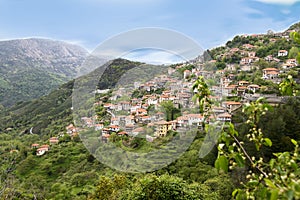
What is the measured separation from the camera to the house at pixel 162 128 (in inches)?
253

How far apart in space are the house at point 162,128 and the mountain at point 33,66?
151 feet

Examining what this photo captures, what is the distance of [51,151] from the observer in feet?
57.0

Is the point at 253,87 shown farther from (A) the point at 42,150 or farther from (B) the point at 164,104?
(A) the point at 42,150

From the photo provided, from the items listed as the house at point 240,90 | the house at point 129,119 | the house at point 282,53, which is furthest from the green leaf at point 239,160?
the house at point 282,53

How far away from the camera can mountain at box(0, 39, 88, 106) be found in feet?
174

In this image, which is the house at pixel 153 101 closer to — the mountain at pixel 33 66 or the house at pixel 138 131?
the house at pixel 138 131

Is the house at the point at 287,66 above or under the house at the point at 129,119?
above

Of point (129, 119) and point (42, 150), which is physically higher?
point (129, 119)

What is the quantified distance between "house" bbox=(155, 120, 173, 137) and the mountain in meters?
45.9

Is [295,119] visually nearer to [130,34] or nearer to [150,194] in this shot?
[150,194]

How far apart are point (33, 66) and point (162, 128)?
8647cm

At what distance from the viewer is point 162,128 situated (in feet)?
21.1

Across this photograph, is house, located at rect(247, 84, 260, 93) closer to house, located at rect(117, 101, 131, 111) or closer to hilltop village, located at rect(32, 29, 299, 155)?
hilltop village, located at rect(32, 29, 299, 155)

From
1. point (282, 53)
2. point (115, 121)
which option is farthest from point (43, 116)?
point (282, 53)
